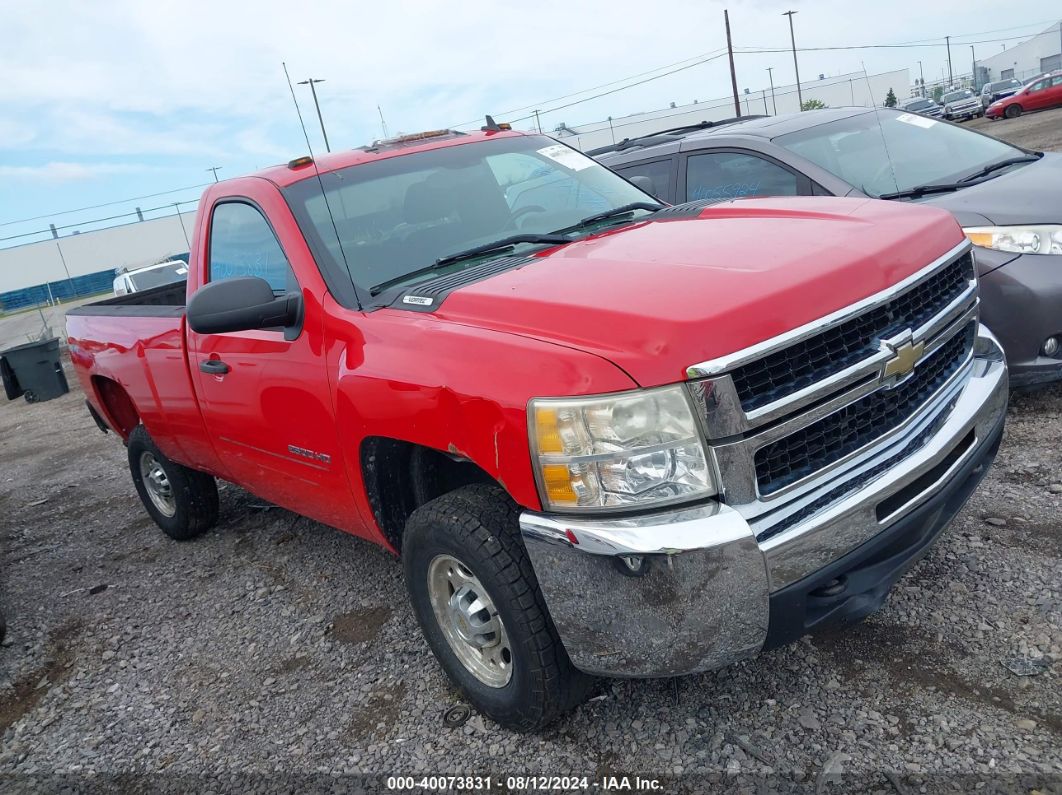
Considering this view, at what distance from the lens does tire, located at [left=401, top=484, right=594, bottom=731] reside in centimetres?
257

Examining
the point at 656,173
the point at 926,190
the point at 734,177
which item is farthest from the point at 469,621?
the point at 656,173

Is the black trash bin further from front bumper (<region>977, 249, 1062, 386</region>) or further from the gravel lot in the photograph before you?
front bumper (<region>977, 249, 1062, 386</region>)

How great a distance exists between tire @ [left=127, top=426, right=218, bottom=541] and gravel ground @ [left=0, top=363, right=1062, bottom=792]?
1.04 ft

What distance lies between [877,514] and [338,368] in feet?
5.82

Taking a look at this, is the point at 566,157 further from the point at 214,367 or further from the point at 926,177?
the point at 926,177

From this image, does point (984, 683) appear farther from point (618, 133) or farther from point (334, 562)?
point (618, 133)

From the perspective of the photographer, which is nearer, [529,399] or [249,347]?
[529,399]

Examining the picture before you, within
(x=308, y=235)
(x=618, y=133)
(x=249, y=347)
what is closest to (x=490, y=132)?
(x=308, y=235)

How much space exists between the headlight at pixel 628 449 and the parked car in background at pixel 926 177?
100 inches

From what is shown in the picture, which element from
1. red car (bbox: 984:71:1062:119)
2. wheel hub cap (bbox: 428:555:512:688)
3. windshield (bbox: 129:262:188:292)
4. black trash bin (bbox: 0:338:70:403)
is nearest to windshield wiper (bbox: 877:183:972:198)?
wheel hub cap (bbox: 428:555:512:688)

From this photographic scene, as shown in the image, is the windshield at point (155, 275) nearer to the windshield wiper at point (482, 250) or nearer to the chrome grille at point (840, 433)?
the windshield wiper at point (482, 250)

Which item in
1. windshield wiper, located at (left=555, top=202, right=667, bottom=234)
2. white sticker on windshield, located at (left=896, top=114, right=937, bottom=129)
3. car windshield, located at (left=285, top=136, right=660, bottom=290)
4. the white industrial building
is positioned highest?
car windshield, located at (left=285, top=136, right=660, bottom=290)

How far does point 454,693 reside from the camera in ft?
10.5

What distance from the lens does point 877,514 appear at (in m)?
2.46
